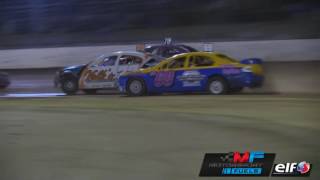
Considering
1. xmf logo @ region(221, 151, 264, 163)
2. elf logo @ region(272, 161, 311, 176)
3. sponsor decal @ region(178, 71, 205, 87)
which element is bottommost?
sponsor decal @ region(178, 71, 205, 87)

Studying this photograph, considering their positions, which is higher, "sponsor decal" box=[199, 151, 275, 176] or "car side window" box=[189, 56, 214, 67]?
"sponsor decal" box=[199, 151, 275, 176]

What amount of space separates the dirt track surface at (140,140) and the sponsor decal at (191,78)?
4.84 m

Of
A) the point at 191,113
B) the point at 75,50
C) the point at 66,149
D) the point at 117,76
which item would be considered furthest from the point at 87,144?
the point at 75,50

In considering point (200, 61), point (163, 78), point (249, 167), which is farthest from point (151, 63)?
point (249, 167)

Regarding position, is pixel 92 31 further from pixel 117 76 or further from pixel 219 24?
pixel 117 76

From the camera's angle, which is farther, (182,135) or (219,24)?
(219,24)

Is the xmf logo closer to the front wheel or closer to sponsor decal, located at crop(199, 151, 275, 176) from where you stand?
sponsor decal, located at crop(199, 151, 275, 176)

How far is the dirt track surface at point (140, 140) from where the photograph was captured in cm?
586

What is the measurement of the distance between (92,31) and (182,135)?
107 feet

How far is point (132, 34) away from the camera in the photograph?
37.9 metres

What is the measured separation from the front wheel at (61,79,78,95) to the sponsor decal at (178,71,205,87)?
4.14 meters

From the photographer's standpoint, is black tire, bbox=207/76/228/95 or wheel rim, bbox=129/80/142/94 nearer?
black tire, bbox=207/76/228/95

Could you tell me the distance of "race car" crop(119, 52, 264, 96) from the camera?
590 inches

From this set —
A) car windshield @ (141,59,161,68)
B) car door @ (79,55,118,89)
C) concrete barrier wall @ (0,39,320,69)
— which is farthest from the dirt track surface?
concrete barrier wall @ (0,39,320,69)
